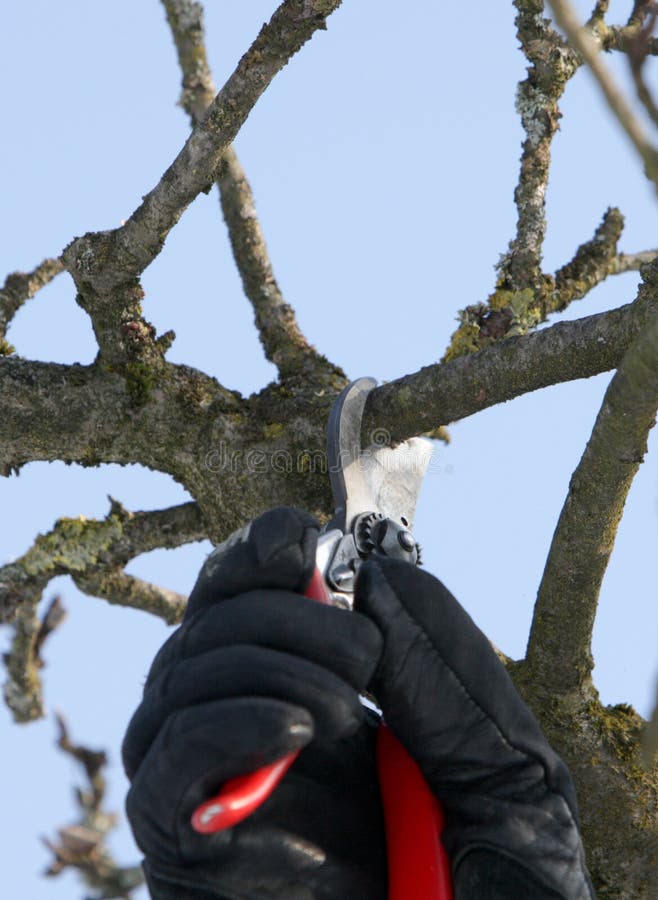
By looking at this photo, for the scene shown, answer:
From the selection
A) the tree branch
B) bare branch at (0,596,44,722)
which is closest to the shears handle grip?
the tree branch

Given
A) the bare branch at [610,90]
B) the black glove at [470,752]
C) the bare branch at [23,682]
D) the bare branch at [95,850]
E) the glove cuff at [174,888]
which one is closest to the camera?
the bare branch at [610,90]

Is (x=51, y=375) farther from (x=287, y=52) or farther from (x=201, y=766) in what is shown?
(x=201, y=766)

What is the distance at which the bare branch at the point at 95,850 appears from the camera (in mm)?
1732

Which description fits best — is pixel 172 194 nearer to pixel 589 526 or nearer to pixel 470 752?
pixel 589 526

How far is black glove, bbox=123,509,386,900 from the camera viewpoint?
1336 millimetres

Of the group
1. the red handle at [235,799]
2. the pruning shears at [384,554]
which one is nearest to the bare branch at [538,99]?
the pruning shears at [384,554]

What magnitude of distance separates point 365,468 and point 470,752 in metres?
0.72

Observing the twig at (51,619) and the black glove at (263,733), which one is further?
the twig at (51,619)

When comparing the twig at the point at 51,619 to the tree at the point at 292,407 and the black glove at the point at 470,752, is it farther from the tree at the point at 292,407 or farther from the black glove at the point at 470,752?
the black glove at the point at 470,752

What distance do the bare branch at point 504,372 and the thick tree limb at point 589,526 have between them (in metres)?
0.09

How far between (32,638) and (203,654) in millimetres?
2170

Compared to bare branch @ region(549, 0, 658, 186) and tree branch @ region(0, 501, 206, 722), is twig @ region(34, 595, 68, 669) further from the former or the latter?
bare branch @ region(549, 0, 658, 186)

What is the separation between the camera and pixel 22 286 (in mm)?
3416

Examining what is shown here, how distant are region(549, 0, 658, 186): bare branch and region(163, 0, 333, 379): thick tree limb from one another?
1.58m
